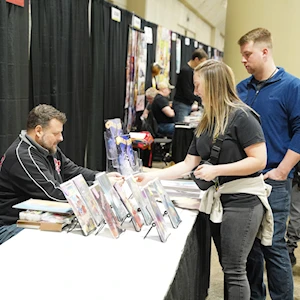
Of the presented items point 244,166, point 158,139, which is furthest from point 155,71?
point 244,166

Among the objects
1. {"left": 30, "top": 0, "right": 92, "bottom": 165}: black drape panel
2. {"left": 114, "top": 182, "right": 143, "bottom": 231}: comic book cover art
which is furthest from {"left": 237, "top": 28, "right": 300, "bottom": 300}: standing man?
{"left": 30, "top": 0, "right": 92, "bottom": 165}: black drape panel

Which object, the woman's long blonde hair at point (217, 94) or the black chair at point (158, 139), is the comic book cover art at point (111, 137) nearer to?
the woman's long blonde hair at point (217, 94)

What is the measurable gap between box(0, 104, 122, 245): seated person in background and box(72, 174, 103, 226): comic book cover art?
0.32 metres

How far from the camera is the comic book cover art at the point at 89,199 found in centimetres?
183

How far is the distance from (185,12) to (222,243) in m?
9.97

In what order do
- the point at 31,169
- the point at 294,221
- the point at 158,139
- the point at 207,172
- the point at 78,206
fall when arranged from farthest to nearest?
the point at 158,139 → the point at 294,221 → the point at 31,169 → the point at 207,172 → the point at 78,206

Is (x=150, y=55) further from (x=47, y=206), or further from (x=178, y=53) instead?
(x=47, y=206)

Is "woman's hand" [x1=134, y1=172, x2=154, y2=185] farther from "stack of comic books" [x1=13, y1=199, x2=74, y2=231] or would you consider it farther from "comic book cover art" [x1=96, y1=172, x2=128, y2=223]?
"stack of comic books" [x1=13, y1=199, x2=74, y2=231]

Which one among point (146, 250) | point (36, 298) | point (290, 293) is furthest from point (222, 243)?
point (36, 298)

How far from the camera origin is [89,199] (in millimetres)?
1849

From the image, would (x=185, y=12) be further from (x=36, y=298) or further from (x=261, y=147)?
(x=36, y=298)

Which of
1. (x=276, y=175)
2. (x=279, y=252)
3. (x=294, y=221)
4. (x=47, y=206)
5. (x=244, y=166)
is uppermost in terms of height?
(x=244, y=166)

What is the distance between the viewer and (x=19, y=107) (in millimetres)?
3014

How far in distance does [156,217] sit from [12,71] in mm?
1600
